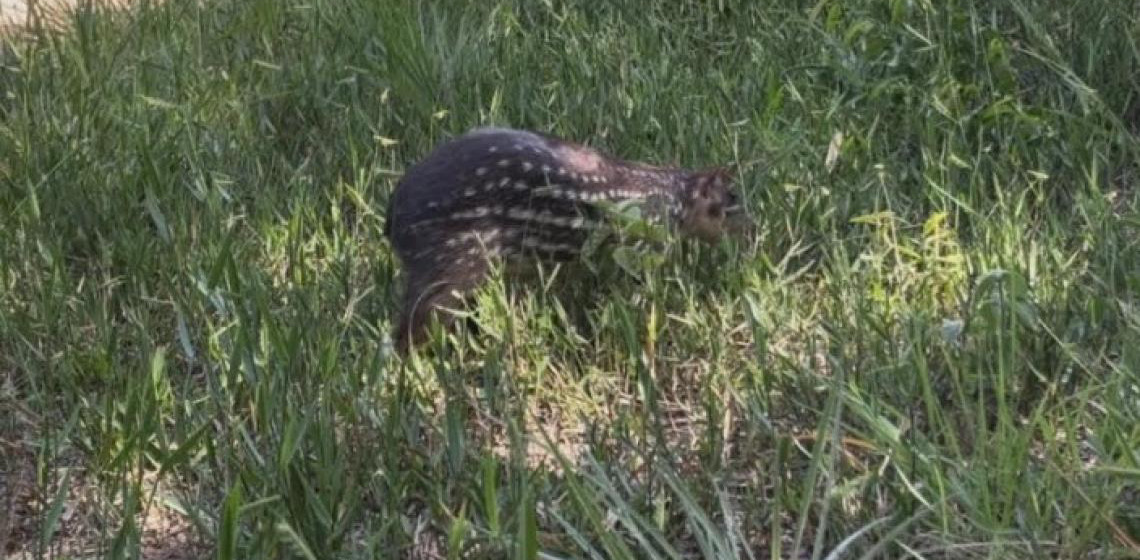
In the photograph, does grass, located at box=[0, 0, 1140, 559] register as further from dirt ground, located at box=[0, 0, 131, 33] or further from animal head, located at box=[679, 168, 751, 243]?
dirt ground, located at box=[0, 0, 131, 33]

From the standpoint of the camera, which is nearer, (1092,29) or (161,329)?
(161,329)

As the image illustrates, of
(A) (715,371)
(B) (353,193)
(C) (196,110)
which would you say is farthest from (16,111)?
(A) (715,371)

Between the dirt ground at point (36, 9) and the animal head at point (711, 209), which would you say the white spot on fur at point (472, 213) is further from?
the dirt ground at point (36, 9)

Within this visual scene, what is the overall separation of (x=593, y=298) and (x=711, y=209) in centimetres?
42

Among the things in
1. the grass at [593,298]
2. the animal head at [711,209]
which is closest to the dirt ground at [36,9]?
the grass at [593,298]

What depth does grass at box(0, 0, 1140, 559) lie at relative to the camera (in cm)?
323

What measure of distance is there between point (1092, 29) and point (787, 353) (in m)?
2.10

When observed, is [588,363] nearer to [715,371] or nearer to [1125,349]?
[715,371]

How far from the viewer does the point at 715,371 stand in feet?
12.8

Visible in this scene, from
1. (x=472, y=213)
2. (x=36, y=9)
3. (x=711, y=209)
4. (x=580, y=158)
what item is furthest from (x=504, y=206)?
(x=36, y=9)

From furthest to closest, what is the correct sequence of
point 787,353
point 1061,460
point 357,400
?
point 787,353
point 357,400
point 1061,460

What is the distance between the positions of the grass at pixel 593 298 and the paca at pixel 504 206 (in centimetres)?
11

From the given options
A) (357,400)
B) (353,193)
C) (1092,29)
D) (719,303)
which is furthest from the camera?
(1092,29)

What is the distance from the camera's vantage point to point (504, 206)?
180 inches
